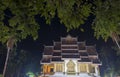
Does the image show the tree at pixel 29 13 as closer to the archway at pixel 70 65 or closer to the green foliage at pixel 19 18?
the green foliage at pixel 19 18

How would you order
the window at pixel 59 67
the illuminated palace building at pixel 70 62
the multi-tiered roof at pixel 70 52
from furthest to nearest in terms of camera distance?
the window at pixel 59 67, the multi-tiered roof at pixel 70 52, the illuminated palace building at pixel 70 62

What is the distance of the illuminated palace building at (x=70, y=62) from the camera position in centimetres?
2452

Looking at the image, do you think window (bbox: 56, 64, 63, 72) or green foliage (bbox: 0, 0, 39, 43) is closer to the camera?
green foliage (bbox: 0, 0, 39, 43)

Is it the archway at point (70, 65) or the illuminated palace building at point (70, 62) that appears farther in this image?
the archway at point (70, 65)

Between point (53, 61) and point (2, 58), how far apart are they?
682 centimetres

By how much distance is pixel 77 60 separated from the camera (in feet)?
81.6

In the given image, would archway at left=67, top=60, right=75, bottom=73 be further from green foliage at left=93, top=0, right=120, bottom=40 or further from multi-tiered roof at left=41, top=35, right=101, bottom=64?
green foliage at left=93, top=0, right=120, bottom=40

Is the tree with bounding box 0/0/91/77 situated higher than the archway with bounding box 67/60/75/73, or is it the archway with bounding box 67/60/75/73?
the tree with bounding box 0/0/91/77

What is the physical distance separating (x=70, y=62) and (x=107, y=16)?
68.0ft

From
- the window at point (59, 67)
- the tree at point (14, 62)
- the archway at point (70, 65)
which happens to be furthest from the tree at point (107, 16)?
the tree at point (14, 62)

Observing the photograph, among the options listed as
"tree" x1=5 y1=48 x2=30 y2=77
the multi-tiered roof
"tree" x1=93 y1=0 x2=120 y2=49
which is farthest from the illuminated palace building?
"tree" x1=93 y1=0 x2=120 y2=49

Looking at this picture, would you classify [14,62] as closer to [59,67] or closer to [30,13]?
[59,67]

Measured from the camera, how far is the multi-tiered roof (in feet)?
81.5

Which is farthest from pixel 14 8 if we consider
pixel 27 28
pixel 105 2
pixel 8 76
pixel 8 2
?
pixel 8 76
